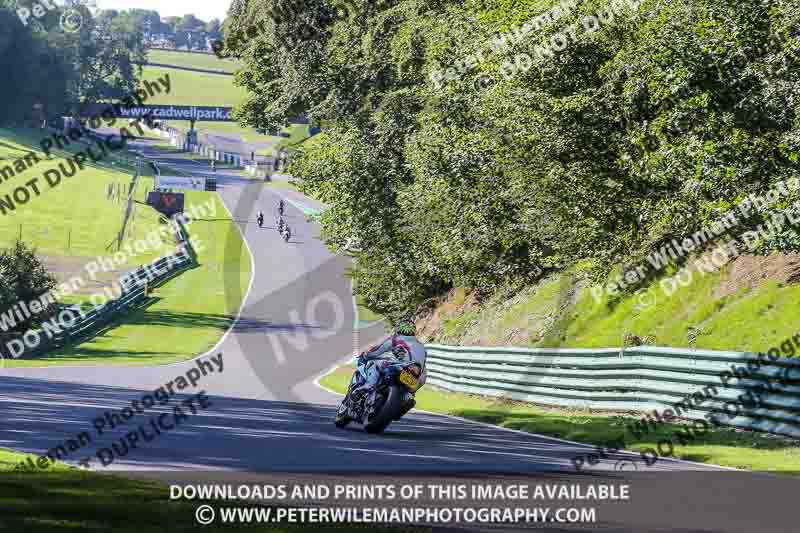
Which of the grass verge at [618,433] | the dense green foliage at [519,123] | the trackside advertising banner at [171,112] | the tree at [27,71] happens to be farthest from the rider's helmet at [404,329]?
the trackside advertising banner at [171,112]

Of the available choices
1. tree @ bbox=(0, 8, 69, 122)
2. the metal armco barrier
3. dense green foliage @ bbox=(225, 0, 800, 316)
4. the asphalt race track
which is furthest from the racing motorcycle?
Result: tree @ bbox=(0, 8, 69, 122)

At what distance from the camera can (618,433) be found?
17.7 metres

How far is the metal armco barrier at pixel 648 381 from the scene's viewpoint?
16828mm

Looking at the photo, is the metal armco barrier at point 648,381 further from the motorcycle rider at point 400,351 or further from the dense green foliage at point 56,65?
the dense green foliage at point 56,65

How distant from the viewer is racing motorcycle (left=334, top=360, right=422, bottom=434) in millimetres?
15234

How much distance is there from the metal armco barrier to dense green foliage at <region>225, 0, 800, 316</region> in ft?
7.33

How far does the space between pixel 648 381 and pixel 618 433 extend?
9.60ft

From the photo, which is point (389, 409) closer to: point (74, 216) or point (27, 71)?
point (74, 216)

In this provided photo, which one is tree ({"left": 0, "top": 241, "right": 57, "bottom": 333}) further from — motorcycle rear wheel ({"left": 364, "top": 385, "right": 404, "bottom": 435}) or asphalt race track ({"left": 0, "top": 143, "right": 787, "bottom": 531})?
motorcycle rear wheel ({"left": 364, "top": 385, "right": 404, "bottom": 435})

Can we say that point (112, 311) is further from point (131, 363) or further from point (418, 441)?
point (418, 441)

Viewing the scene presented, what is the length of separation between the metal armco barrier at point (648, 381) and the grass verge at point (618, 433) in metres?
0.29

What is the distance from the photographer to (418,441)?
15.3m

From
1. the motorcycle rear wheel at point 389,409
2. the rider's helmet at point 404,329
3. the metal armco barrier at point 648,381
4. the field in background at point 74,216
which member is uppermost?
the rider's helmet at point 404,329

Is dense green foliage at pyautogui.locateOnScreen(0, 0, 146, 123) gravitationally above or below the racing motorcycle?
below
